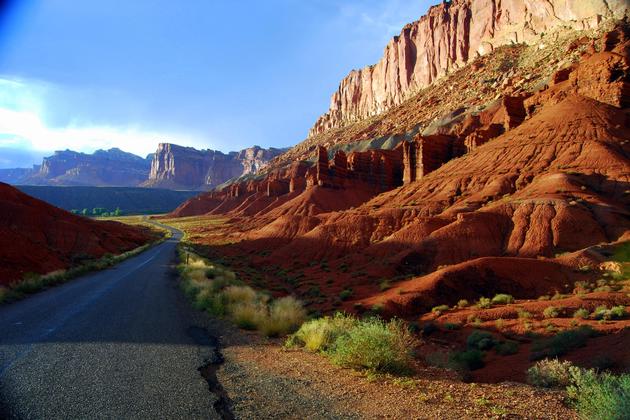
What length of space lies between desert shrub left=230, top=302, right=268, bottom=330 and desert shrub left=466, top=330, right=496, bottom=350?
25.8 ft

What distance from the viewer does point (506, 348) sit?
48.0ft

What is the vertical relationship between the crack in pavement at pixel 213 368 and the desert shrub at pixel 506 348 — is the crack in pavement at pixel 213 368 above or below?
above

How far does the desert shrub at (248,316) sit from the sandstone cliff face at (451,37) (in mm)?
110773

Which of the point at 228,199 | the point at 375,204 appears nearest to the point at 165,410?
the point at 375,204

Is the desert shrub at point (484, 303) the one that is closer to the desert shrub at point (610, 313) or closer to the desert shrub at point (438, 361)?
the desert shrub at point (610, 313)

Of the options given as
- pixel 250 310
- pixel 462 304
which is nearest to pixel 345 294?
pixel 462 304

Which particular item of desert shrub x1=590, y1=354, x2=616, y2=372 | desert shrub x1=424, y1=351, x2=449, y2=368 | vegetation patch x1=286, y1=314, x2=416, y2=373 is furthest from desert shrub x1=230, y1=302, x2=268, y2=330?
desert shrub x1=590, y1=354, x2=616, y2=372

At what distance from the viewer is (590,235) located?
32969 mm

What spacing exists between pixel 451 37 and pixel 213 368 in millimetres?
155198

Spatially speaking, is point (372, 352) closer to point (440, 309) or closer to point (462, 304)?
point (440, 309)

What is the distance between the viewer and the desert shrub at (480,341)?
50.6 feet

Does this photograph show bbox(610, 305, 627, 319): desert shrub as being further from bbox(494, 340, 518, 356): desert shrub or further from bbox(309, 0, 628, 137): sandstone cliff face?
bbox(309, 0, 628, 137): sandstone cliff face

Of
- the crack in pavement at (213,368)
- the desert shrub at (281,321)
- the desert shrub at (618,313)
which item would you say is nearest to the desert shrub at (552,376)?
the crack in pavement at (213,368)

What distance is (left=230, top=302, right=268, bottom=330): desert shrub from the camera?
13.5 m
